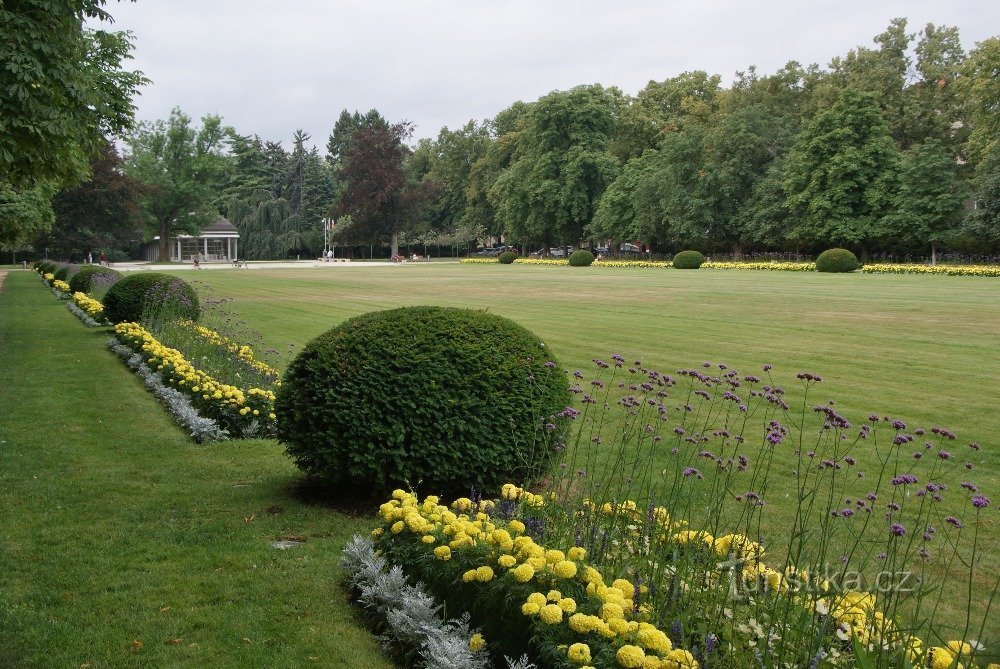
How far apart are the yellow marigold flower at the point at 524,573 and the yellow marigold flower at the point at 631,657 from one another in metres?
0.59

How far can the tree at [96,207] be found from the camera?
5078 cm

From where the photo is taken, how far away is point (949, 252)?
47781mm

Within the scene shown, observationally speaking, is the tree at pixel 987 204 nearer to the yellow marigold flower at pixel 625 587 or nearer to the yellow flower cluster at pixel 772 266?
the yellow flower cluster at pixel 772 266

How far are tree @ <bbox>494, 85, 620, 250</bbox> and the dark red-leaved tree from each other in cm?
1221

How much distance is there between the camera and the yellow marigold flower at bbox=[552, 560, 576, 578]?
319 centimetres

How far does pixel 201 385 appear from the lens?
9.38 metres

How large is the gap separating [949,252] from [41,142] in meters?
50.6

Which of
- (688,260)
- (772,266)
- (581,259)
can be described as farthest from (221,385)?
(581,259)

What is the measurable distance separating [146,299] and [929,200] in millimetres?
44843

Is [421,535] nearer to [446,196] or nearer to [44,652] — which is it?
[44,652]

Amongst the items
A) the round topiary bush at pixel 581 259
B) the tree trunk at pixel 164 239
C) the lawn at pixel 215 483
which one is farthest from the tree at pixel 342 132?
the lawn at pixel 215 483

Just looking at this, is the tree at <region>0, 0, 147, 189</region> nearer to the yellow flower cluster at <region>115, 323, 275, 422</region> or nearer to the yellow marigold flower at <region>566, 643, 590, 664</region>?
the yellow flower cluster at <region>115, 323, 275, 422</region>

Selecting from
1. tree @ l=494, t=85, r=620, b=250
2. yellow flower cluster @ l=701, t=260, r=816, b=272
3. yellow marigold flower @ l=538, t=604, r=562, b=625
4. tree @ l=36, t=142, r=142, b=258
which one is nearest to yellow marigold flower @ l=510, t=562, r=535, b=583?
yellow marigold flower @ l=538, t=604, r=562, b=625

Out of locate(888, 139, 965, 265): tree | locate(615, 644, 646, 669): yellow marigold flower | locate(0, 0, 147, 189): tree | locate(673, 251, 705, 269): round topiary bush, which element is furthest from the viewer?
locate(673, 251, 705, 269): round topiary bush
